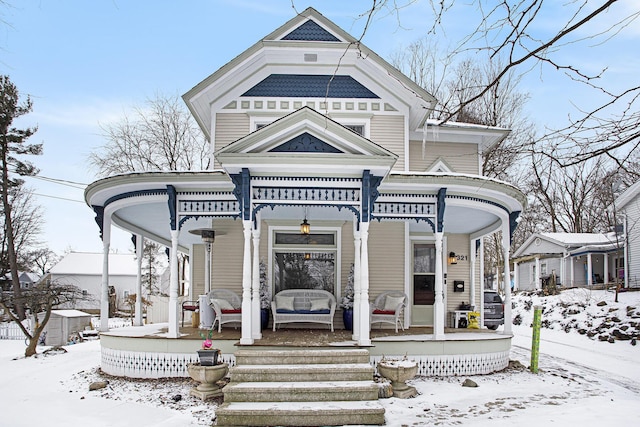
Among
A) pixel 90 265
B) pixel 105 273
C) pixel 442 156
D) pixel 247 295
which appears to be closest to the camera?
pixel 247 295

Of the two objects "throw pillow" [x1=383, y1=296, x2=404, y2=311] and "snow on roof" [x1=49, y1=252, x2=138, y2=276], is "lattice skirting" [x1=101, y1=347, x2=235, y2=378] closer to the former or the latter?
"throw pillow" [x1=383, y1=296, x2=404, y2=311]

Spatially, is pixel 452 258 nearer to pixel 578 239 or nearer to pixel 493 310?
pixel 493 310

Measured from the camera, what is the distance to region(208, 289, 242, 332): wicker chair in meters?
9.94

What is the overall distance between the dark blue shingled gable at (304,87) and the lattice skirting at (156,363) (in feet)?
19.2

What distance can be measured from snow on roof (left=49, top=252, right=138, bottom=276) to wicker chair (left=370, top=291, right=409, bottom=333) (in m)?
32.7

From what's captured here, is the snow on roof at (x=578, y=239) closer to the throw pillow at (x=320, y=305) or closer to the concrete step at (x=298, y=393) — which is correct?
the throw pillow at (x=320, y=305)

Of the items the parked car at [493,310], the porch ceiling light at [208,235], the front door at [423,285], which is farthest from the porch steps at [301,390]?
the parked car at [493,310]

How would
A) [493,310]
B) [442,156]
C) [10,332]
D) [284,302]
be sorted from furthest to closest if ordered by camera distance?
[10,332] < [493,310] < [442,156] < [284,302]

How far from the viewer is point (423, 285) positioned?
12516 mm

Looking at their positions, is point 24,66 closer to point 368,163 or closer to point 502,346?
point 368,163

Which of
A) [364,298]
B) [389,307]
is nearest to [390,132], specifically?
[389,307]

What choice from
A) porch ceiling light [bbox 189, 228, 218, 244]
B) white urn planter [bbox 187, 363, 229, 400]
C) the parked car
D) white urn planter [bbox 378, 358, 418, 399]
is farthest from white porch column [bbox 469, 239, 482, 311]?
white urn planter [bbox 187, 363, 229, 400]

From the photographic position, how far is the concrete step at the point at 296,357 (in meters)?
7.68

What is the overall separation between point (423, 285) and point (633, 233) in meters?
14.9
